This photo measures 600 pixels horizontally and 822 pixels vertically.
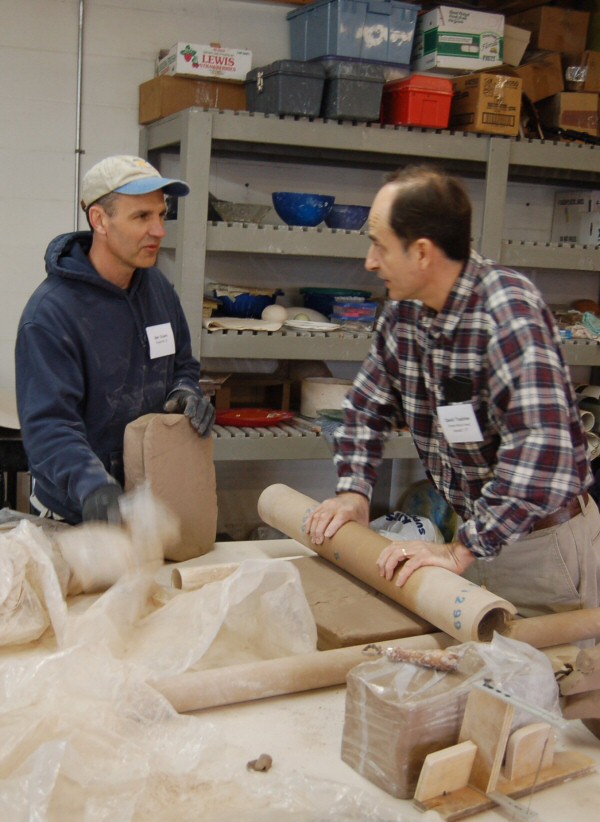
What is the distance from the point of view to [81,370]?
2232 mm

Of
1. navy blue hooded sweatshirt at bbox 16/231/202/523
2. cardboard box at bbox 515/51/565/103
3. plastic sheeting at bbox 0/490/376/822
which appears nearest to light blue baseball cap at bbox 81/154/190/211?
navy blue hooded sweatshirt at bbox 16/231/202/523

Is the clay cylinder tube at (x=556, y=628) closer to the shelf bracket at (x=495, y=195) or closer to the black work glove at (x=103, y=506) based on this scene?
the black work glove at (x=103, y=506)

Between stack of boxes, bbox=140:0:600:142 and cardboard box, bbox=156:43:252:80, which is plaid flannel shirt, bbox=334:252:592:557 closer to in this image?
stack of boxes, bbox=140:0:600:142

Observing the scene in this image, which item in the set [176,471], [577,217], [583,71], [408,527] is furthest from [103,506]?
[577,217]

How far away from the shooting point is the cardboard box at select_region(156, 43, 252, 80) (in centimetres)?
361

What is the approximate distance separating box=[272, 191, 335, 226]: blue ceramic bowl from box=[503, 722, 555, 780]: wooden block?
9.01ft

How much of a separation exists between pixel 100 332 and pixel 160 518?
0.61m

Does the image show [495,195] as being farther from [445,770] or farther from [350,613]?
[445,770]

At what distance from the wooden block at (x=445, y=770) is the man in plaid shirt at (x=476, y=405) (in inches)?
21.3

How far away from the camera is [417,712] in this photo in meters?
1.23

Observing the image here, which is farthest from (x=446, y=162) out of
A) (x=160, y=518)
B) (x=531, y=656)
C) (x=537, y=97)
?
(x=531, y=656)

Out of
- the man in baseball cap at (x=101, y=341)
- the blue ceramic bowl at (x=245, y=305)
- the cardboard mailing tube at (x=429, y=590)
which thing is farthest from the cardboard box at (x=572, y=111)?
the cardboard mailing tube at (x=429, y=590)

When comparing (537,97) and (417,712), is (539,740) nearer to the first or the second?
(417,712)

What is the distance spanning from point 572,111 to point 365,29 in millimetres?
1062
